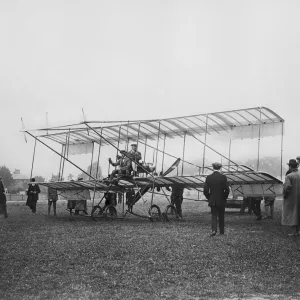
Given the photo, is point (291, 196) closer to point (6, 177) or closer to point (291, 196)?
point (291, 196)

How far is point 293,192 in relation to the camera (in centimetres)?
1138

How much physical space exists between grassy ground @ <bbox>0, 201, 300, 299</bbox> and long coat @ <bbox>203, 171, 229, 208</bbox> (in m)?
1.07

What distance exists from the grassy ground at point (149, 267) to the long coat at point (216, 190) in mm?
1069

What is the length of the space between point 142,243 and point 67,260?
241 centimetres

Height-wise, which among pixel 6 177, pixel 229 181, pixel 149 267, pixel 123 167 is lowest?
pixel 149 267

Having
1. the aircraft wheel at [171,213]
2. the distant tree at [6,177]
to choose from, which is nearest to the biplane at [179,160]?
the aircraft wheel at [171,213]

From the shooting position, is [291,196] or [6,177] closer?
[291,196]

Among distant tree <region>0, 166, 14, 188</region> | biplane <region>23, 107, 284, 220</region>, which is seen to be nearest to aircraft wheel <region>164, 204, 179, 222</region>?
biplane <region>23, 107, 284, 220</region>

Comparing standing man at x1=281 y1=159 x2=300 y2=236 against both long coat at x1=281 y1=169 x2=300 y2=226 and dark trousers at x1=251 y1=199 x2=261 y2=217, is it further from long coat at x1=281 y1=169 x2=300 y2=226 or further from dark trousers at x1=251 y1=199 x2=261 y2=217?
dark trousers at x1=251 y1=199 x2=261 y2=217

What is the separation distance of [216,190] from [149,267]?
5072 millimetres

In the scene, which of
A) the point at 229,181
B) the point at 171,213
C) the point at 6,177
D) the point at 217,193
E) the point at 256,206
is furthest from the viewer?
the point at 6,177

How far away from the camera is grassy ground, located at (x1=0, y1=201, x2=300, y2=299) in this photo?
543cm

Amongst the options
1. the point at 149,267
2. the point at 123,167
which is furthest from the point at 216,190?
the point at 123,167

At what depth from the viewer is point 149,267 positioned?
6879mm
